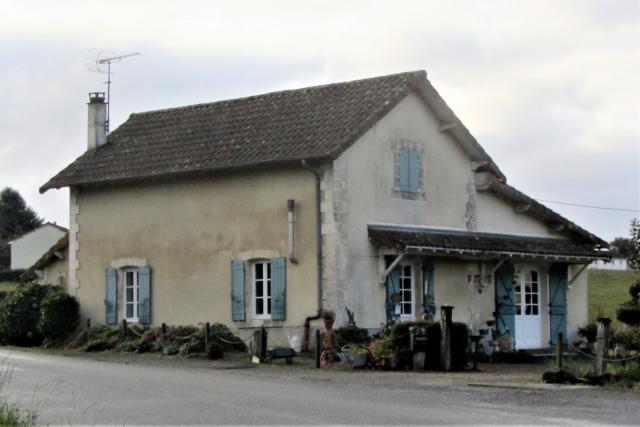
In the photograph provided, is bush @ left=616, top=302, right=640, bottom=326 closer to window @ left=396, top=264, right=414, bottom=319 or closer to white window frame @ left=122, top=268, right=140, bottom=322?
window @ left=396, top=264, right=414, bottom=319

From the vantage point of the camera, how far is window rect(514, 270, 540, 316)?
30.8 meters

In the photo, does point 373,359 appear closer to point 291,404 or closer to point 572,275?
point 291,404

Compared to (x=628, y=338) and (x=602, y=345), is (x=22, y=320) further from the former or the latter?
(x=602, y=345)

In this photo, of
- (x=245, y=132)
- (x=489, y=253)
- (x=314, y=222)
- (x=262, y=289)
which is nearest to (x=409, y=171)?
(x=489, y=253)

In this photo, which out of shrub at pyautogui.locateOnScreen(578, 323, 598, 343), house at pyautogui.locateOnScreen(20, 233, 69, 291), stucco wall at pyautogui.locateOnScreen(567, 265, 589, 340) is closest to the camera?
shrub at pyautogui.locateOnScreen(578, 323, 598, 343)

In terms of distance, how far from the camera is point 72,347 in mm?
29656

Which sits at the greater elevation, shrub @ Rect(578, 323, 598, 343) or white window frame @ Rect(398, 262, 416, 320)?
white window frame @ Rect(398, 262, 416, 320)

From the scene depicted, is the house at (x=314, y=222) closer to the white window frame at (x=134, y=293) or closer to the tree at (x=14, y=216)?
the white window frame at (x=134, y=293)

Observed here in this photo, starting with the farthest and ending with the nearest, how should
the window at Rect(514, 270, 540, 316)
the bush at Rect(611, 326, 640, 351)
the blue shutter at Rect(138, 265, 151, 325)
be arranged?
the window at Rect(514, 270, 540, 316) → the blue shutter at Rect(138, 265, 151, 325) → the bush at Rect(611, 326, 640, 351)

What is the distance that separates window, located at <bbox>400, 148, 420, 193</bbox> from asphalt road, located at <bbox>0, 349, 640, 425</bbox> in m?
7.03

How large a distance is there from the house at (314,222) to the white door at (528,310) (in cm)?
5

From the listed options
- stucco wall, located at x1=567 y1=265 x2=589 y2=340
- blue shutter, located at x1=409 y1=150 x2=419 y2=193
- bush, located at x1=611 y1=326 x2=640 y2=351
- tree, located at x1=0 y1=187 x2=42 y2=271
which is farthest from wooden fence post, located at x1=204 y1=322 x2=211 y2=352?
tree, located at x1=0 y1=187 x2=42 y2=271

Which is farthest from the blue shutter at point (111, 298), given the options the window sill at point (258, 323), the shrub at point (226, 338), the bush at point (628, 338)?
the bush at point (628, 338)

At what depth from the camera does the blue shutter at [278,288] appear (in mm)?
26875
